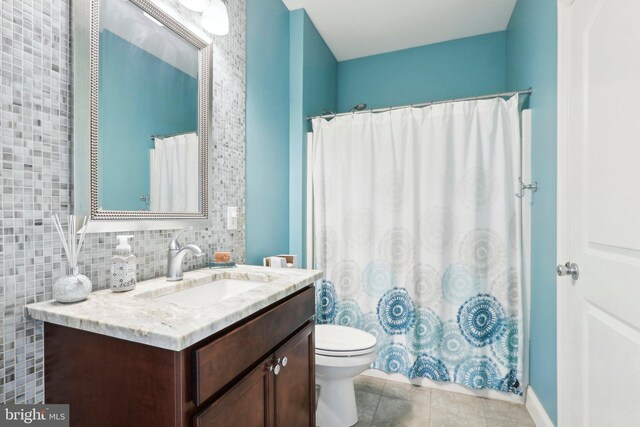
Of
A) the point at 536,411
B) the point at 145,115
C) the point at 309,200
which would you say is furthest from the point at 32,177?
the point at 536,411

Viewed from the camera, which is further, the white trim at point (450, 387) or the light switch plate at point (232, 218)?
the white trim at point (450, 387)

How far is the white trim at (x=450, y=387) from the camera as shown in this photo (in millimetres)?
1873

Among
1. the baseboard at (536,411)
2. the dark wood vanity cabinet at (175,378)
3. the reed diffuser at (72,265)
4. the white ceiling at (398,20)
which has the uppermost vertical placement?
the white ceiling at (398,20)

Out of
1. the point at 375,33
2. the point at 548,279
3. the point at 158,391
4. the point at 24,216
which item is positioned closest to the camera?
the point at 158,391

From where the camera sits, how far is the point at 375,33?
2.57 m

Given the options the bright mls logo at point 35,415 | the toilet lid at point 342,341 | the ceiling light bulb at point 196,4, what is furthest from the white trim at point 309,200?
the bright mls logo at point 35,415

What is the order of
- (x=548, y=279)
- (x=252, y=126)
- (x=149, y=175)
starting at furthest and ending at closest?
(x=252, y=126) < (x=548, y=279) < (x=149, y=175)

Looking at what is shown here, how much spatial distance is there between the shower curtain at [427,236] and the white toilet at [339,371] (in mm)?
486

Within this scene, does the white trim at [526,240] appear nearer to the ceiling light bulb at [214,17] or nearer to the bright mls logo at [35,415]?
the ceiling light bulb at [214,17]
